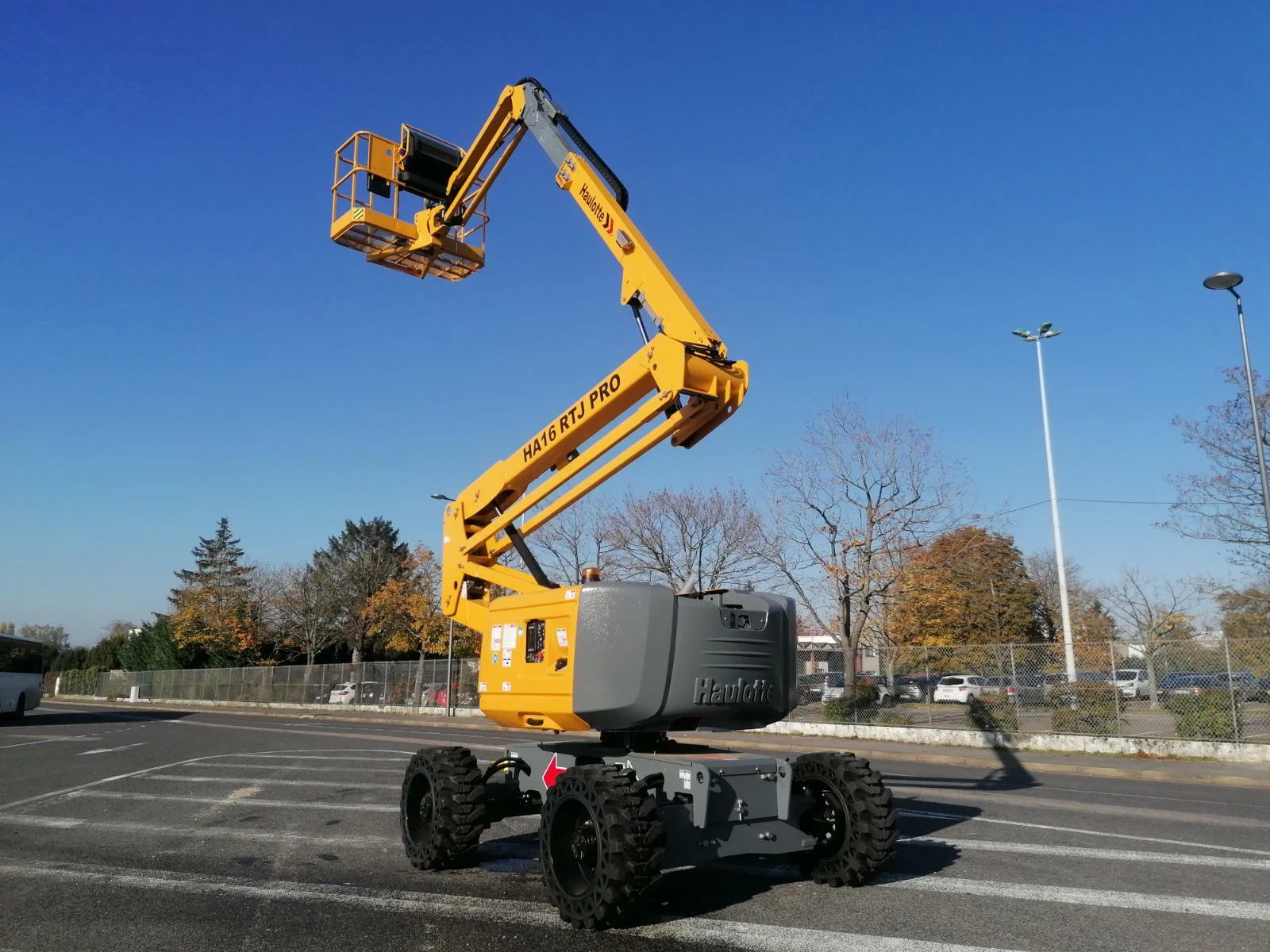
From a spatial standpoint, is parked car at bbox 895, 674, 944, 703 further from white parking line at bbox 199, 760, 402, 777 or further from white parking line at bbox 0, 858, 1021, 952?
white parking line at bbox 0, 858, 1021, 952

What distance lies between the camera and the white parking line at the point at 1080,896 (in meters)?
5.83

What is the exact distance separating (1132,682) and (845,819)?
50.9 feet

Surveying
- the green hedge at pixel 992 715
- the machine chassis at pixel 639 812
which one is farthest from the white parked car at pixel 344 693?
the machine chassis at pixel 639 812

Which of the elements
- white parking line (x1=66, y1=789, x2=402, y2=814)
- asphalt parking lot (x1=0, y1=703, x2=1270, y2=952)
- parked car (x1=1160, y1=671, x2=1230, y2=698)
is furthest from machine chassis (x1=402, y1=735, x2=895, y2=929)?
parked car (x1=1160, y1=671, x2=1230, y2=698)

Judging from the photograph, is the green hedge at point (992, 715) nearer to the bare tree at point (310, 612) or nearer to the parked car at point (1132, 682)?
the parked car at point (1132, 682)

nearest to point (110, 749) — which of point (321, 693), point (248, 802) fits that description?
point (248, 802)

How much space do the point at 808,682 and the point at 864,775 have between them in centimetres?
1871

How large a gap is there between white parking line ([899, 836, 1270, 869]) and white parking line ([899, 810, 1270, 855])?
0.53 m

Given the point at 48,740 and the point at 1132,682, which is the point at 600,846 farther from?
the point at 48,740

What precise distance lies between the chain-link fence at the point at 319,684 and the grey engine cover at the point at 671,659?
2911 centimetres

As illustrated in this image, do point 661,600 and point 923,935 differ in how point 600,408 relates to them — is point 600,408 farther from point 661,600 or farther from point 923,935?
point 923,935

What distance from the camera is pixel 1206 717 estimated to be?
17.6 m

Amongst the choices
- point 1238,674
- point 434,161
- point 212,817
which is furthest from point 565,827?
point 1238,674

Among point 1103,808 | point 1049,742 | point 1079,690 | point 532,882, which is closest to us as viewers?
point 532,882
